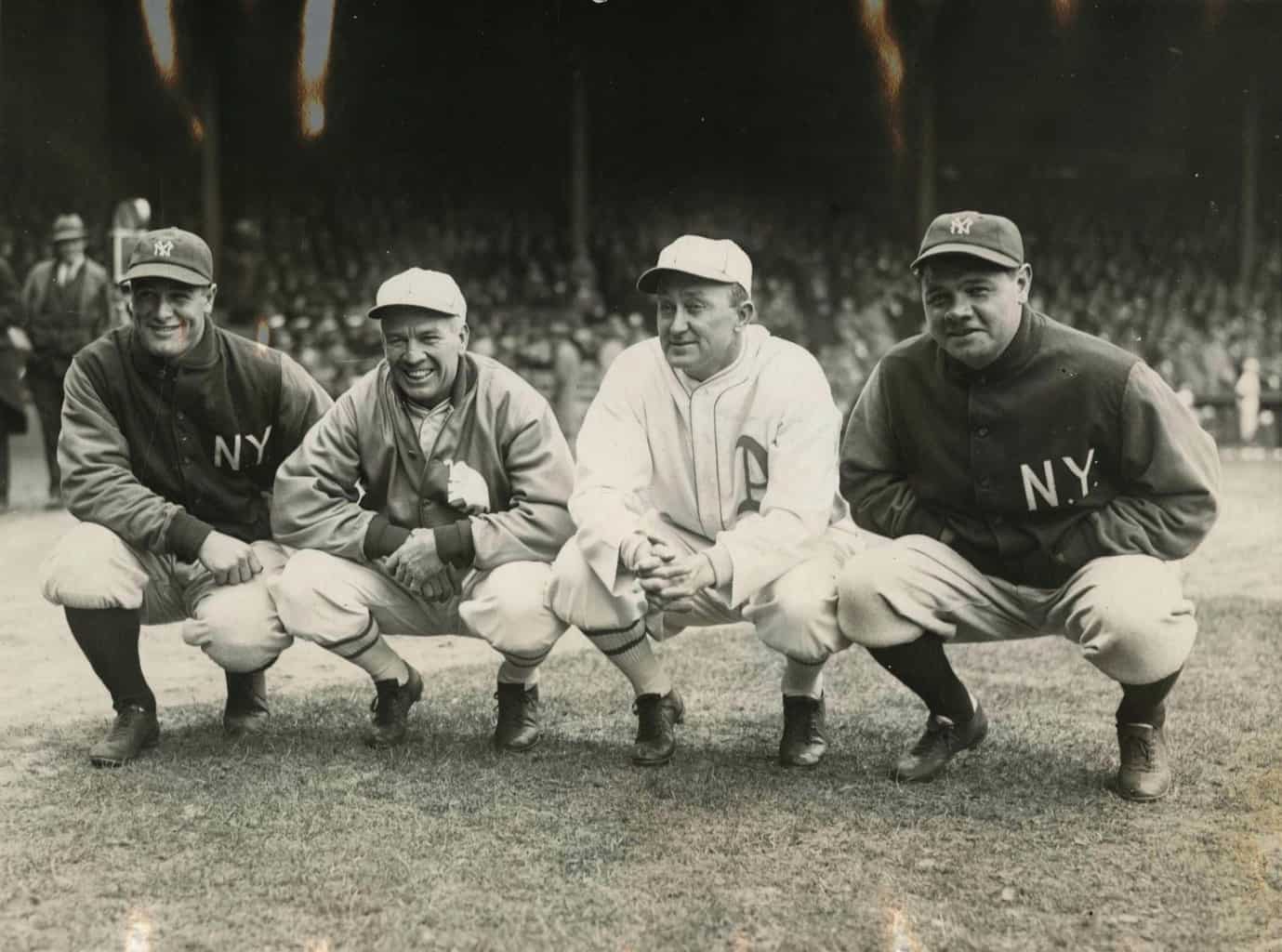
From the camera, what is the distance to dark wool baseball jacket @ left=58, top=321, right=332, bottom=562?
410 centimetres

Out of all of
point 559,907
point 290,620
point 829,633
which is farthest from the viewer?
point 290,620

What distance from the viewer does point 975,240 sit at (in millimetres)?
3619

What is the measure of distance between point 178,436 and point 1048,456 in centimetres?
252

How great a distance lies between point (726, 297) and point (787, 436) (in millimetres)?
437

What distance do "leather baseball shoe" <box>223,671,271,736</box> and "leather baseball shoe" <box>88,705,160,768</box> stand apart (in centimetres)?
23

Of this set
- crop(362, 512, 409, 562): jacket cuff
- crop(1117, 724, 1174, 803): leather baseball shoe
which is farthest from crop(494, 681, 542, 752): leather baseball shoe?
crop(1117, 724, 1174, 803): leather baseball shoe

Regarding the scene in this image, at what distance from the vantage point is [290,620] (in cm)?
406

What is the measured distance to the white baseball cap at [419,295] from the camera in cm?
402

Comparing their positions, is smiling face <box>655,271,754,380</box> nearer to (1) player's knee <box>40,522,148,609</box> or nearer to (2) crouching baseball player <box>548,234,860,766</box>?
(2) crouching baseball player <box>548,234,860,766</box>

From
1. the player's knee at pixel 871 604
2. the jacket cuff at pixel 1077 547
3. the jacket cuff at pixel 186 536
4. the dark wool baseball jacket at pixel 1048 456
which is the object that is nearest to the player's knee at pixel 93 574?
the jacket cuff at pixel 186 536

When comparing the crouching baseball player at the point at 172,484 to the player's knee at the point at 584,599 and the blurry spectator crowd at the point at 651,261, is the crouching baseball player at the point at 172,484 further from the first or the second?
the blurry spectator crowd at the point at 651,261

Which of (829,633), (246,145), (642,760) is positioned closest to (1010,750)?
(829,633)

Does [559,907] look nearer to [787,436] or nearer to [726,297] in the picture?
[787,436]

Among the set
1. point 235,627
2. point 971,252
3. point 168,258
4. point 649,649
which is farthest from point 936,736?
point 168,258
